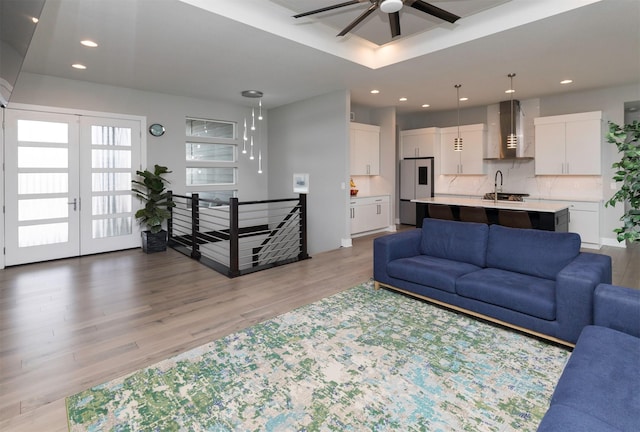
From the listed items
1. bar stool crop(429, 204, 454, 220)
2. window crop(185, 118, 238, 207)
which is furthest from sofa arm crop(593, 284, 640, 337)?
window crop(185, 118, 238, 207)

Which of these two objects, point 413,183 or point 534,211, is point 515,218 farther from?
point 413,183

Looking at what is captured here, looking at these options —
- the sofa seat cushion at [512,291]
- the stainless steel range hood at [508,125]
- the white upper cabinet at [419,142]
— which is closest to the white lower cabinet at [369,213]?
the white upper cabinet at [419,142]

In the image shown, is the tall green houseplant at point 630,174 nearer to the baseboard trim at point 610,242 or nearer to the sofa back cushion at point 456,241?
the sofa back cushion at point 456,241

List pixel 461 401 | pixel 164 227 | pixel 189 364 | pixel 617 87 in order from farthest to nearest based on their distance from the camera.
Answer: pixel 164 227 → pixel 617 87 → pixel 189 364 → pixel 461 401

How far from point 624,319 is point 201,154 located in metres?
7.05

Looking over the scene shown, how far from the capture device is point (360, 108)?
805 centimetres

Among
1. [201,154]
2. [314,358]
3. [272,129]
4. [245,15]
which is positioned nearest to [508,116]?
[272,129]

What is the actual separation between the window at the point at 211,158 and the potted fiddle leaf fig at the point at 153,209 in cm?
90

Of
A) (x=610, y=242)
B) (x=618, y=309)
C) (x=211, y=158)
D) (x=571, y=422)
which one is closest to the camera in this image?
(x=571, y=422)

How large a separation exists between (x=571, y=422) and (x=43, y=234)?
675 cm

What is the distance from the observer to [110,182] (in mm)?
6059

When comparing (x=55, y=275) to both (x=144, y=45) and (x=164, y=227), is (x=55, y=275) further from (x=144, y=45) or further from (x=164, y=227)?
(x=144, y=45)

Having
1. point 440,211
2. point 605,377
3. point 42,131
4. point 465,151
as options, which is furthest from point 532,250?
point 42,131

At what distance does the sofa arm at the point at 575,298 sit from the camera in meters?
2.49
